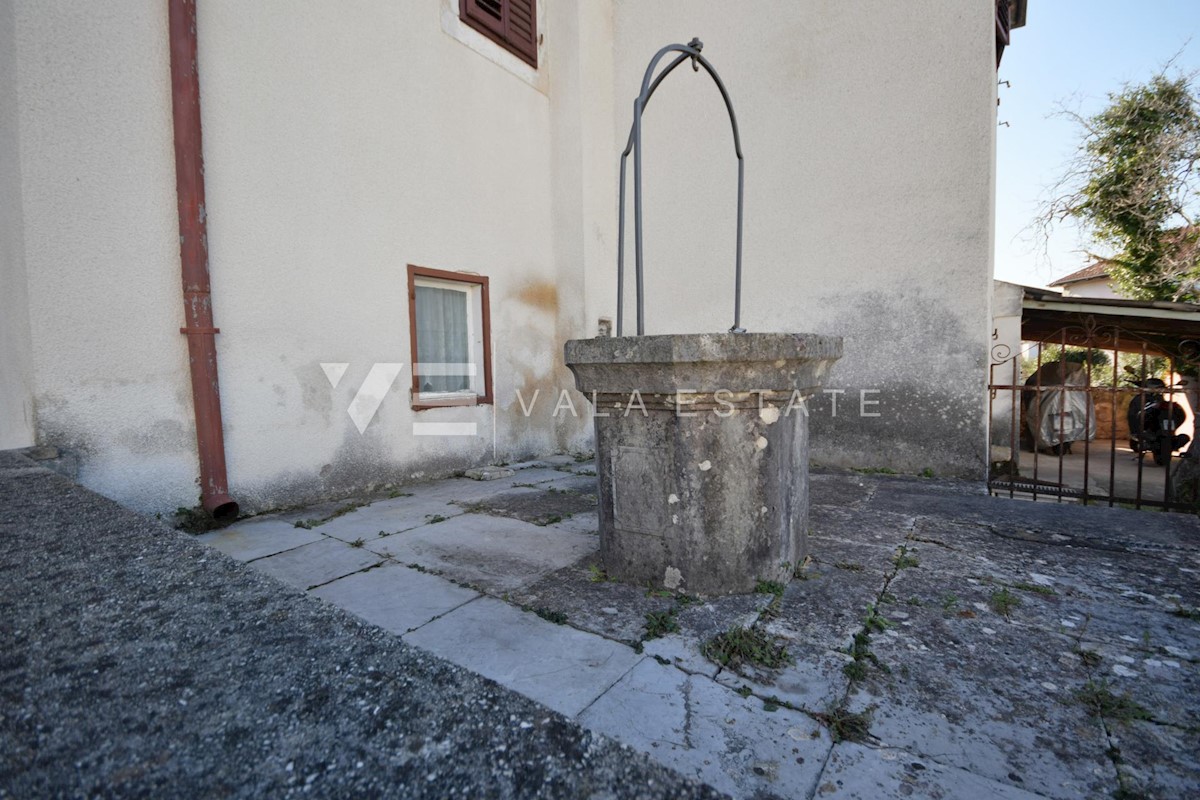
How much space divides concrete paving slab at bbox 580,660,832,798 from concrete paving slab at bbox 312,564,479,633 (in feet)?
3.24

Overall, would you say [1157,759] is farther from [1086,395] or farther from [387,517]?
[1086,395]

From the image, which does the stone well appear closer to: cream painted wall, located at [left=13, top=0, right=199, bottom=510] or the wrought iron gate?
cream painted wall, located at [left=13, top=0, right=199, bottom=510]

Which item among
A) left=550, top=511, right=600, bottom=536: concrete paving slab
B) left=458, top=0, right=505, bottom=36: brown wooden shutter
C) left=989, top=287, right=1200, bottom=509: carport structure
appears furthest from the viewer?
left=458, top=0, right=505, bottom=36: brown wooden shutter

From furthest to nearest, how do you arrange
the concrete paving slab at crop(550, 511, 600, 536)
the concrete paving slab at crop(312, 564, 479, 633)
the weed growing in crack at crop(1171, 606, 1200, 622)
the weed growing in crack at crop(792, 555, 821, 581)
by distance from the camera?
the concrete paving slab at crop(550, 511, 600, 536)
the weed growing in crack at crop(792, 555, 821, 581)
the concrete paving slab at crop(312, 564, 479, 633)
the weed growing in crack at crop(1171, 606, 1200, 622)

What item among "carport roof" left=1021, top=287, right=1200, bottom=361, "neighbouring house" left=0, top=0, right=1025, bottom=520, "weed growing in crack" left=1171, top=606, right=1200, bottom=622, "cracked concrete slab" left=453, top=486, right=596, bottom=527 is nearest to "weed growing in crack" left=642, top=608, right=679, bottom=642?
"cracked concrete slab" left=453, top=486, right=596, bottom=527

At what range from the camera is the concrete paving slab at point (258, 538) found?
315 cm

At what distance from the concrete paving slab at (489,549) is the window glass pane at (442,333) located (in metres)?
2.01

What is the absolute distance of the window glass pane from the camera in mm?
5160

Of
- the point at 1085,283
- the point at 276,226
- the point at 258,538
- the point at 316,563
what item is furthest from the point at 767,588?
the point at 1085,283

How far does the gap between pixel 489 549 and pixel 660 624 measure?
1355mm

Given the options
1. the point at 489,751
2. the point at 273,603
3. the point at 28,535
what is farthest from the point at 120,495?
the point at 489,751

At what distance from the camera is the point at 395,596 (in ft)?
8.11

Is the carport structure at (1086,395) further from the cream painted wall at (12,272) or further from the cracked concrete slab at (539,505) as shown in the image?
the cream painted wall at (12,272)

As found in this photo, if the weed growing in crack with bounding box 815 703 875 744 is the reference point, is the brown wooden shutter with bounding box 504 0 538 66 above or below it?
above
